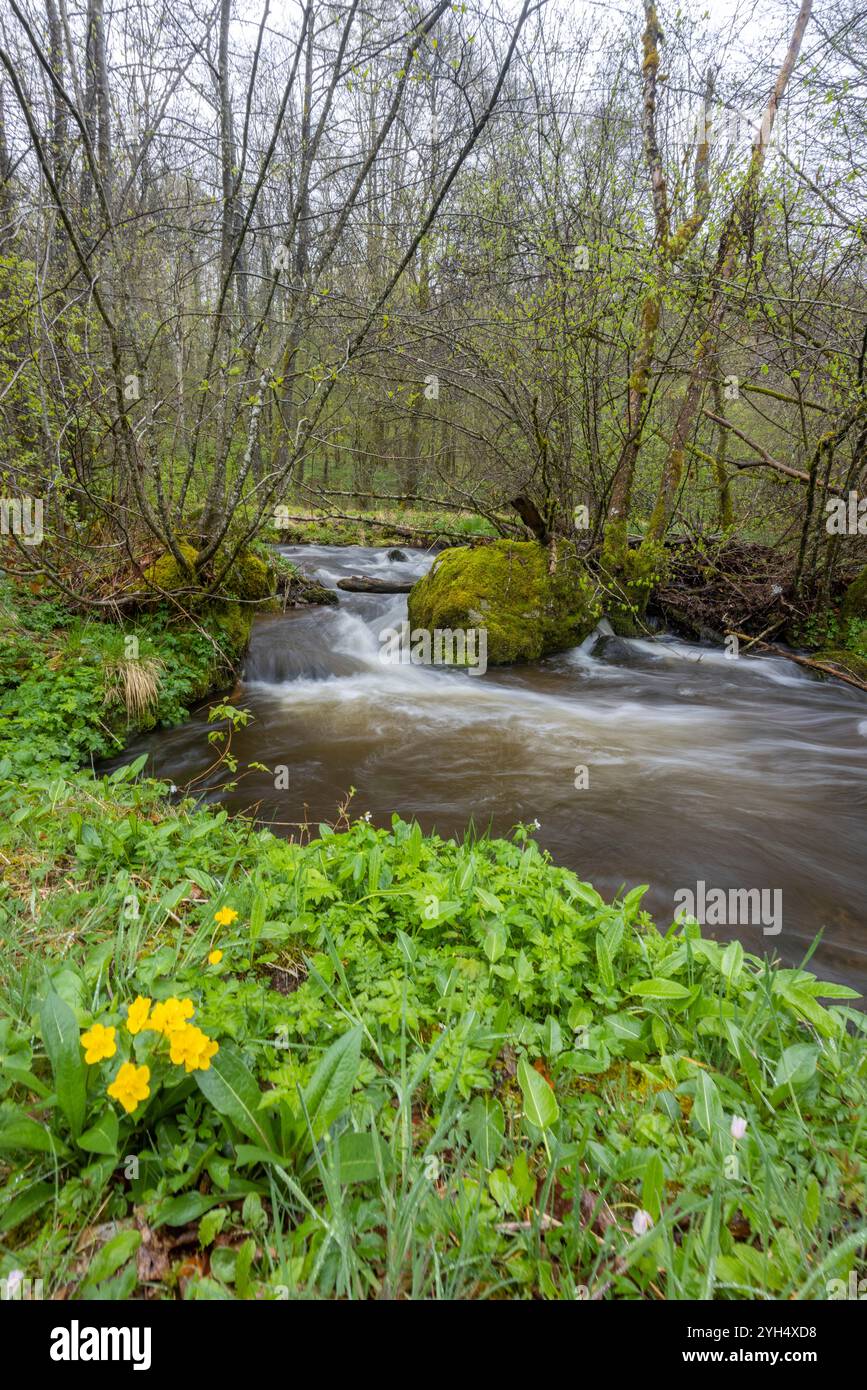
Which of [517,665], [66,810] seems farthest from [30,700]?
[517,665]

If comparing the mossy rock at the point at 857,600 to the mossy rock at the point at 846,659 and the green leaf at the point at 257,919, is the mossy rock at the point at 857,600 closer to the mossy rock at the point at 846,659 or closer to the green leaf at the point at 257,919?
the mossy rock at the point at 846,659

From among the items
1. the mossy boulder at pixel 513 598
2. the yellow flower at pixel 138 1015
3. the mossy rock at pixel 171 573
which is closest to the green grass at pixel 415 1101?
the yellow flower at pixel 138 1015

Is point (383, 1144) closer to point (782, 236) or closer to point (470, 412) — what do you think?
point (782, 236)

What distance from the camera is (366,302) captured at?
579cm

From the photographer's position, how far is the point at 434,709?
7.63 meters

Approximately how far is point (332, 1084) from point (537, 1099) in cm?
56

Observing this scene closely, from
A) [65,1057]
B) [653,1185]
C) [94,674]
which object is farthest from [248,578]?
[653,1185]

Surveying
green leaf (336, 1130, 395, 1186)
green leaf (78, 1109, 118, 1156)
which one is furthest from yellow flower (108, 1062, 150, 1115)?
green leaf (336, 1130, 395, 1186)

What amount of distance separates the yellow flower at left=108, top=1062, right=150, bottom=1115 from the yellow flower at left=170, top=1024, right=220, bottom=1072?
0.07 meters

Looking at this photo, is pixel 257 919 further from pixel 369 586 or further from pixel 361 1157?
pixel 369 586

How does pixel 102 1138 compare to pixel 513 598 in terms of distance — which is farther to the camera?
pixel 513 598
